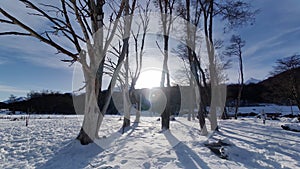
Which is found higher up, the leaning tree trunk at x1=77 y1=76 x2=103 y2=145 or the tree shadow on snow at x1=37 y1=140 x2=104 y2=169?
the leaning tree trunk at x1=77 y1=76 x2=103 y2=145

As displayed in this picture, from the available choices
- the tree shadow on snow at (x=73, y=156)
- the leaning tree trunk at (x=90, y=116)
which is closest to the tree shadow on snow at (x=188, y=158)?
the tree shadow on snow at (x=73, y=156)

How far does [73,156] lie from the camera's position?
4.49 meters

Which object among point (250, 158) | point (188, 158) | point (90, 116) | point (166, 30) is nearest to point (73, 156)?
point (90, 116)

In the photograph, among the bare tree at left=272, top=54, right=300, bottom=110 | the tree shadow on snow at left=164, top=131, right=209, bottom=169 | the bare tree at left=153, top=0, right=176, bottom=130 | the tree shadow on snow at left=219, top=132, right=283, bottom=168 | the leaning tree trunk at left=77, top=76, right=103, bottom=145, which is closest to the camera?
the tree shadow on snow at left=164, top=131, right=209, bottom=169

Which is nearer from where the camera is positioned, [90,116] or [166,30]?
[90,116]

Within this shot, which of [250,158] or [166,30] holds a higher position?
[166,30]

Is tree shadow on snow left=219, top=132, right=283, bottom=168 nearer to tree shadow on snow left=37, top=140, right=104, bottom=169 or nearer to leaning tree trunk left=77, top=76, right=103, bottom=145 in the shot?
tree shadow on snow left=37, top=140, right=104, bottom=169

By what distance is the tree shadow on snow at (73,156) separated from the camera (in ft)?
12.6

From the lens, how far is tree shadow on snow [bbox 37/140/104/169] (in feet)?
12.6

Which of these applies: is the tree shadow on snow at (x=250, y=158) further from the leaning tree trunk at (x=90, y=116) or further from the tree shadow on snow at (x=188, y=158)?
the leaning tree trunk at (x=90, y=116)

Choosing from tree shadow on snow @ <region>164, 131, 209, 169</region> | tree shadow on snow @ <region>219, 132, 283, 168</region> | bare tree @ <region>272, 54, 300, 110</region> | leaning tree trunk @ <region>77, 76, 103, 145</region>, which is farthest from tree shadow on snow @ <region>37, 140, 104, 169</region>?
bare tree @ <region>272, 54, 300, 110</region>

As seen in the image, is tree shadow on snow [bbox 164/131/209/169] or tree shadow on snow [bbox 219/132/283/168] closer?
tree shadow on snow [bbox 164/131/209/169]

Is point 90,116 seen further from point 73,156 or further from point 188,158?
point 188,158

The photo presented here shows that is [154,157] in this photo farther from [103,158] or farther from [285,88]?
[285,88]
